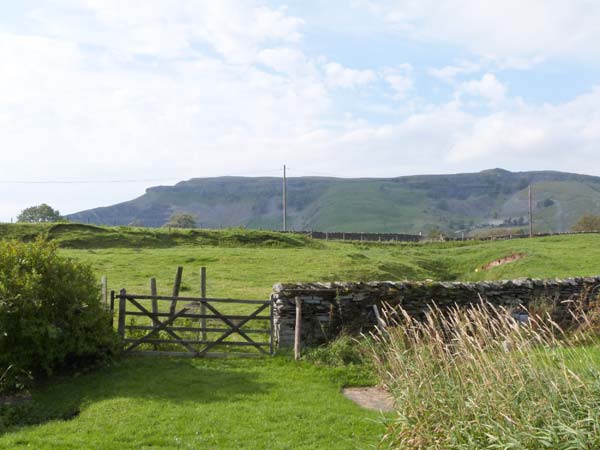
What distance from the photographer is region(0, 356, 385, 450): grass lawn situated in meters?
10.1

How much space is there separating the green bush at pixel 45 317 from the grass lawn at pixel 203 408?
0.61 m

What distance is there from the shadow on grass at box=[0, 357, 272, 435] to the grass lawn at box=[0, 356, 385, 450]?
0.07 feet

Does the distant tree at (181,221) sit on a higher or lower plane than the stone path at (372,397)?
higher

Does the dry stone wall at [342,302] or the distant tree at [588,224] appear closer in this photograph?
the dry stone wall at [342,302]

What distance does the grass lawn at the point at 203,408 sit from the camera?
397 inches

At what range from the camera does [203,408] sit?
11.8 m

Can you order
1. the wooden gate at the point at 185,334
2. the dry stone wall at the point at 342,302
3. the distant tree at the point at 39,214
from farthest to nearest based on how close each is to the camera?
the distant tree at the point at 39,214
the dry stone wall at the point at 342,302
the wooden gate at the point at 185,334

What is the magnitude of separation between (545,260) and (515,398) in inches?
1229

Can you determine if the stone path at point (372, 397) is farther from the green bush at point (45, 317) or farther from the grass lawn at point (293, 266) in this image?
the grass lawn at point (293, 266)

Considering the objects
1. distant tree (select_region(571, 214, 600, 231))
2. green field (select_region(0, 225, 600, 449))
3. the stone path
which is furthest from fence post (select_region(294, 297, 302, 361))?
distant tree (select_region(571, 214, 600, 231))

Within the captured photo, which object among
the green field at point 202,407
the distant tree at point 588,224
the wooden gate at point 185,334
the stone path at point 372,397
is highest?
the distant tree at point 588,224

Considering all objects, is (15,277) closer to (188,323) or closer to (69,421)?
(69,421)

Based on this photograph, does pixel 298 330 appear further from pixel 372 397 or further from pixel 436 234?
pixel 436 234

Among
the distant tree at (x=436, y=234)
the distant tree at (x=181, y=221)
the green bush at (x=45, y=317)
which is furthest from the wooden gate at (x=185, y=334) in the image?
the distant tree at (x=181, y=221)
